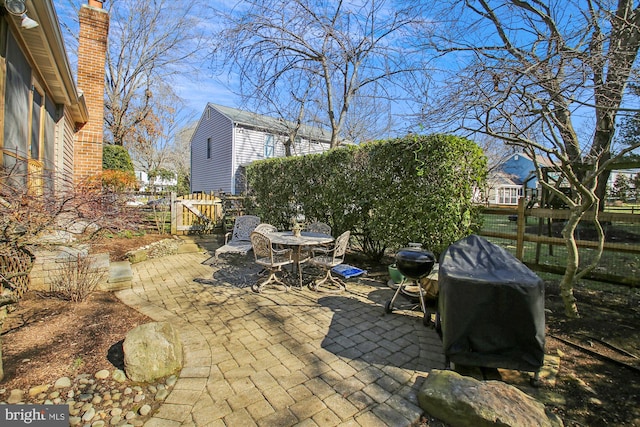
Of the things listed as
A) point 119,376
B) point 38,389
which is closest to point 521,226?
point 119,376

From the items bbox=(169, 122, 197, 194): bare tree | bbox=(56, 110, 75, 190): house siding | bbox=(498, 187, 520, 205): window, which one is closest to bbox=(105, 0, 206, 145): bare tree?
bbox=(56, 110, 75, 190): house siding

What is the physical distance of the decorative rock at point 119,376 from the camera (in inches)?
94.1

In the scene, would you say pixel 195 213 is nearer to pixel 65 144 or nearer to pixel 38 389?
pixel 65 144

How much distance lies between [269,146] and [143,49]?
9.57 metres

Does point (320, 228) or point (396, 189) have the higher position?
point (396, 189)

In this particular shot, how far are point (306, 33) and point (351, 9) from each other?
55.2 inches

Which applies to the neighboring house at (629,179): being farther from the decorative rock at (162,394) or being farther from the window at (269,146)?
the window at (269,146)

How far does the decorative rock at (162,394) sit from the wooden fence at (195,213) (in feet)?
27.5

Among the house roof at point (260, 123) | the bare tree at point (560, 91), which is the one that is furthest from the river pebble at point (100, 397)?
the house roof at point (260, 123)

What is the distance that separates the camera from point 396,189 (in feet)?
17.9

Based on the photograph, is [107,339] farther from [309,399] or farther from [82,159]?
[82,159]

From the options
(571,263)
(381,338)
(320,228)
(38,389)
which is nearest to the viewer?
(38,389)

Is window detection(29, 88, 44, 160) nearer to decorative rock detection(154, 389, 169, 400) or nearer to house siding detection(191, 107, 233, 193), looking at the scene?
decorative rock detection(154, 389, 169, 400)

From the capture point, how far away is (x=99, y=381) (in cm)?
236
